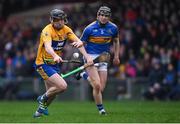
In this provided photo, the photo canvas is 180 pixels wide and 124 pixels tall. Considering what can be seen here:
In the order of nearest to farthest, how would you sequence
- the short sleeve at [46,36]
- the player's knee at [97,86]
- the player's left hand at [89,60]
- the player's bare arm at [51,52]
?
the player's bare arm at [51,52], the short sleeve at [46,36], the player's left hand at [89,60], the player's knee at [97,86]

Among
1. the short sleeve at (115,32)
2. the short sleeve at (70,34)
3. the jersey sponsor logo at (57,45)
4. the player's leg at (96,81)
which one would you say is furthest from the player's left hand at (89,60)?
the short sleeve at (115,32)

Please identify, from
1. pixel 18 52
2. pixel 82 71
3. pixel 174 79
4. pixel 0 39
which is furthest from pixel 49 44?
pixel 0 39

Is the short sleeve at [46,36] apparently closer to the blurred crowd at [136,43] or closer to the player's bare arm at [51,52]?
the player's bare arm at [51,52]

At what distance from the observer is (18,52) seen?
3269cm

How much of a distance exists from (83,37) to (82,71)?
1.48m

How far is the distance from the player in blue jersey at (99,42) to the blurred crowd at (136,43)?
9939mm

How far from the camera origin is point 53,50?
16984mm

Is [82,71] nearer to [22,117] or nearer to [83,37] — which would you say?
[83,37]

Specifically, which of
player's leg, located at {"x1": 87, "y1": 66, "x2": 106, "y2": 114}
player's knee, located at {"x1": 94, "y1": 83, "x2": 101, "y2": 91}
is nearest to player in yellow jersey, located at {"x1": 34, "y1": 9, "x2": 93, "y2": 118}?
player's leg, located at {"x1": 87, "y1": 66, "x2": 106, "y2": 114}

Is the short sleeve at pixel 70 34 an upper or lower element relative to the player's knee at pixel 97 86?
upper

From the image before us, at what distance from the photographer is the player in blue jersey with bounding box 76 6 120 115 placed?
18359 mm

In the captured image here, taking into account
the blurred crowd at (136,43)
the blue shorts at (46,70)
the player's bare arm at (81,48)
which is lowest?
the blurred crowd at (136,43)

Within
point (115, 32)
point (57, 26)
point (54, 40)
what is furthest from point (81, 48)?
point (115, 32)

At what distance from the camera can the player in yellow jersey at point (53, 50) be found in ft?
56.0
